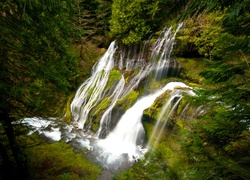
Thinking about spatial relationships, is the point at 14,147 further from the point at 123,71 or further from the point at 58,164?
the point at 123,71

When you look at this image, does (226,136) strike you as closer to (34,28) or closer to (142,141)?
(34,28)

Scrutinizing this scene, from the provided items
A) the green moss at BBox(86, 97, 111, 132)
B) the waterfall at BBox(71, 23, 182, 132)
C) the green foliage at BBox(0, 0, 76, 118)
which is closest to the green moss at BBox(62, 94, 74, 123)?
the waterfall at BBox(71, 23, 182, 132)

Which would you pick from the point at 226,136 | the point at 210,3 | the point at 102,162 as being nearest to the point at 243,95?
the point at 226,136

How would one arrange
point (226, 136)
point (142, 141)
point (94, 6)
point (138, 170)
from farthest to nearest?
point (94, 6) < point (142, 141) < point (138, 170) < point (226, 136)

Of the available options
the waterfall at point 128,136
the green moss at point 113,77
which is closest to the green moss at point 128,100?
the waterfall at point 128,136

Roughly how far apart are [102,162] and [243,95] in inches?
257

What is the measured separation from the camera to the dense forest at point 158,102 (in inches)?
68.7

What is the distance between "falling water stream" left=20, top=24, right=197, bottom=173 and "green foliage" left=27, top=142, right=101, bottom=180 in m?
0.71

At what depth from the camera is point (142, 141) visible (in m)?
8.08

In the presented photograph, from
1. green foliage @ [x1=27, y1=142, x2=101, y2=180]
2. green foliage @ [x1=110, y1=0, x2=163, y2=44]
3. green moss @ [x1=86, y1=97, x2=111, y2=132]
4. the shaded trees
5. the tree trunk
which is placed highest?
green foliage @ [x1=110, y1=0, x2=163, y2=44]

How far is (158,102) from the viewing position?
7762mm

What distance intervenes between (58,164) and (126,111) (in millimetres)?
3988

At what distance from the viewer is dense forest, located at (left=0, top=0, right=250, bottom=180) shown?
5.73 feet

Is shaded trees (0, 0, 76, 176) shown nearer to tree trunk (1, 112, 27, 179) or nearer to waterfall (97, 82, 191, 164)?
tree trunk (1, 112, 27, 179)
